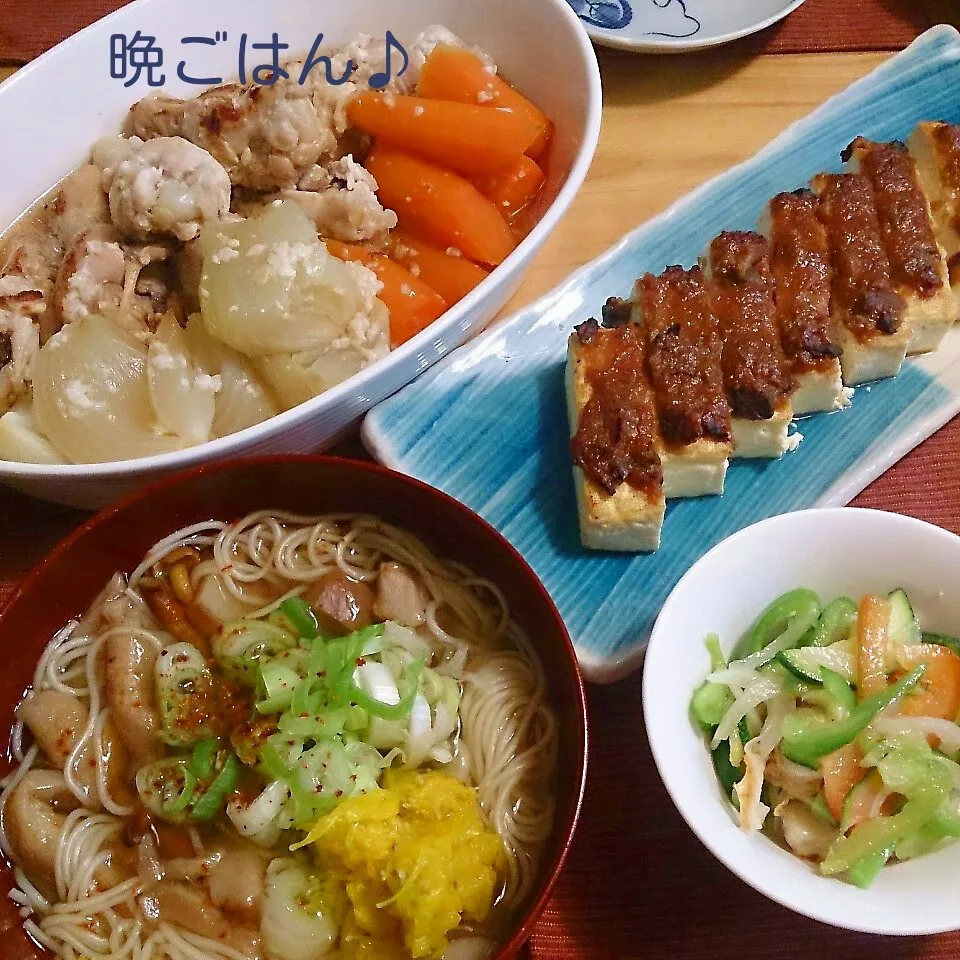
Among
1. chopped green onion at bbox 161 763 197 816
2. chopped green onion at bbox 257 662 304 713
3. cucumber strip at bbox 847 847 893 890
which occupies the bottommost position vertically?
cucumber strip at bbox 847 847 893 890

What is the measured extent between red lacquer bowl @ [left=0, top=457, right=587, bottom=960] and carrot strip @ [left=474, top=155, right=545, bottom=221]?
79cm

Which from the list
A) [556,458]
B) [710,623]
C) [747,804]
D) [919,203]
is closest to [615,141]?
[919,203]

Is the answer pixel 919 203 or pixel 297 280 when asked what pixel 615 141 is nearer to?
pixel 919 203

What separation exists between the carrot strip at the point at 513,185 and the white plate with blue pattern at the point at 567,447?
0.70ft

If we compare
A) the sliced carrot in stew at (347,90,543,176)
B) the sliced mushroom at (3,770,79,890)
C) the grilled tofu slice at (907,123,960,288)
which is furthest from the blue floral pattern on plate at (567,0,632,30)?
the sliced mushroom at (3,770,79,890)

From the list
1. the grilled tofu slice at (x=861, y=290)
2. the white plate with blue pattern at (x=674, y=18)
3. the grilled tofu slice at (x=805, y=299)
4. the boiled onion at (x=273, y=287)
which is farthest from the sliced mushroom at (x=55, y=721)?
the white plate with blue pattern at (x=674, y=18)

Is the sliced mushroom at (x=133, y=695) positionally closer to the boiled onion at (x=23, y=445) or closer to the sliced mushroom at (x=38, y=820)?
the sliced mushroom at (x=38, y=820)

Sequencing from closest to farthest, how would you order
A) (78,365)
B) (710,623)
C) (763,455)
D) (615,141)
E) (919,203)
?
(710,623), (78,365), (763,455), (919,203), (615,141)

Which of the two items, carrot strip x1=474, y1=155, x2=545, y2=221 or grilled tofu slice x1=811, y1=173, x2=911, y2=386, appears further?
carrot strip x1=474, y1=155, x2=545, y2=221

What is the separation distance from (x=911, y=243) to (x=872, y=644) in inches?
36.3

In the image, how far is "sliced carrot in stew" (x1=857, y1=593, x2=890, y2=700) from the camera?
1221 millimetres

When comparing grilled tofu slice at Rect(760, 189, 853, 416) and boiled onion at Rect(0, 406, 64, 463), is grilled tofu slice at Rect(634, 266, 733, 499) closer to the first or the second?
grilled tofu slice at Rect(760, 189, 853, 416)

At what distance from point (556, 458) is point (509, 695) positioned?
0.50 metres

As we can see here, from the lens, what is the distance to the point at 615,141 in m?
2.05
